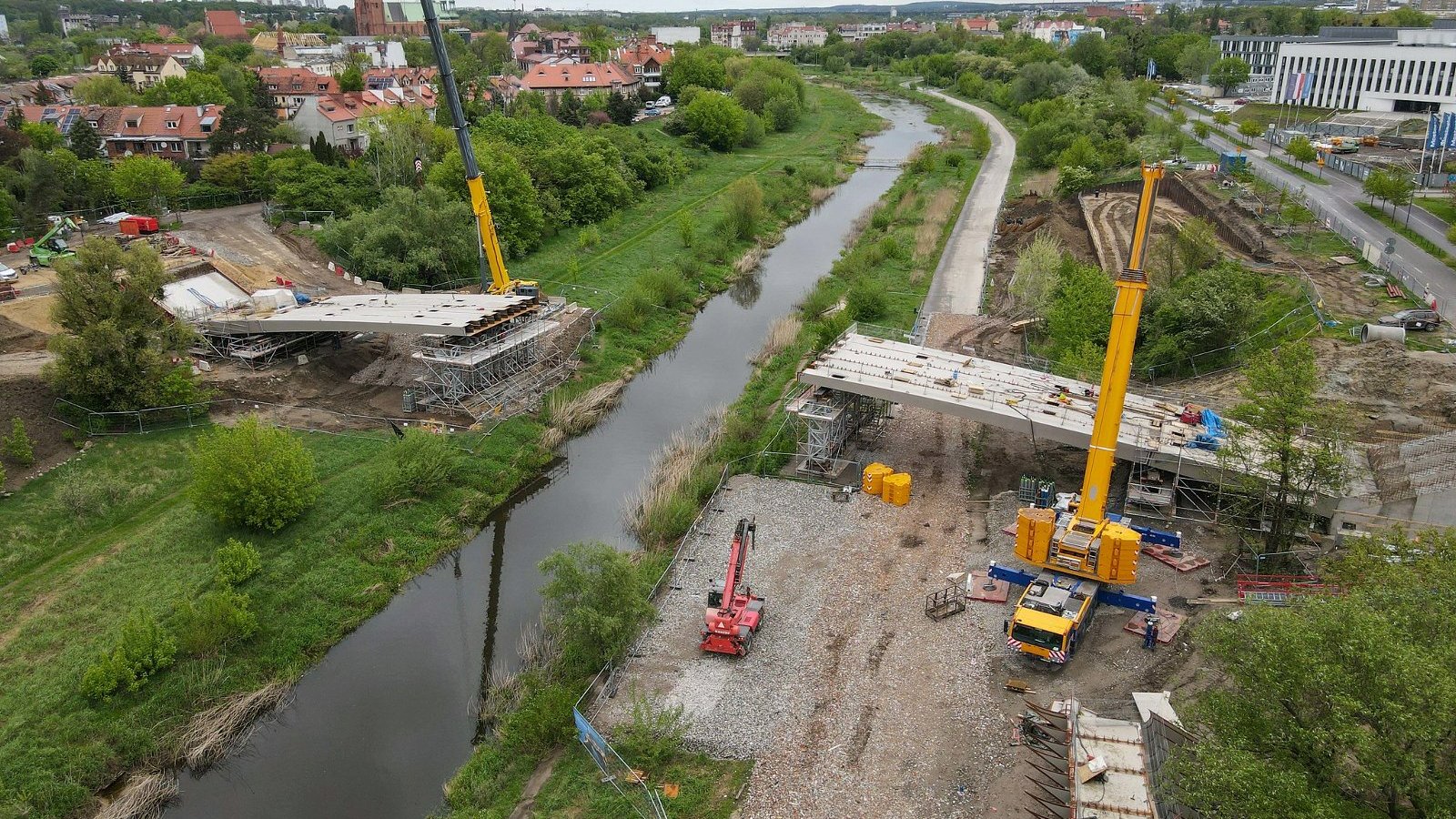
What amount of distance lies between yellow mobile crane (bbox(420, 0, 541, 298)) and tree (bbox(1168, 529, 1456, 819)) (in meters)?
32.7

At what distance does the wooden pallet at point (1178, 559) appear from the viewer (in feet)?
83.8

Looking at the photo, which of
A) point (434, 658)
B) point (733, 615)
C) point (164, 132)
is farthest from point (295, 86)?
point (733, 615)

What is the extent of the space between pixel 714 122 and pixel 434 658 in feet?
235

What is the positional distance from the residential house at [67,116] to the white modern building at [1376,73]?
3638 inches

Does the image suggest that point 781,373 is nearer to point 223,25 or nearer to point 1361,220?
point 1361,220

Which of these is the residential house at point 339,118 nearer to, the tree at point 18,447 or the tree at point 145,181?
the tree at point 145,181

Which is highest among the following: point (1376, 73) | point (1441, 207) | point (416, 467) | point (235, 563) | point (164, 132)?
point (1376, 73)

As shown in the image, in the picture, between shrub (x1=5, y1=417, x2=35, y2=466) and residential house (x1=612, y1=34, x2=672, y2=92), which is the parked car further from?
residential house (x1=612, y1=34, x2=672, y2=92)

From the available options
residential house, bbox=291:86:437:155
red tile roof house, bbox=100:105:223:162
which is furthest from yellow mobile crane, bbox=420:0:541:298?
red tile roof house, bbox=100:105:223:162

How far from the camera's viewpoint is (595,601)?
22547 millimetres

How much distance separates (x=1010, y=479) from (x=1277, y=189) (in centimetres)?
3664

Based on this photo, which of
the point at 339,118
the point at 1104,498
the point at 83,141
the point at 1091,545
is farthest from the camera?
the point at 339,118

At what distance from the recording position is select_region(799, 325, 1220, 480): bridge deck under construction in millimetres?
27781

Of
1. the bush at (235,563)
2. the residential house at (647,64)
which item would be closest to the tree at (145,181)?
the bush at (235,563)
